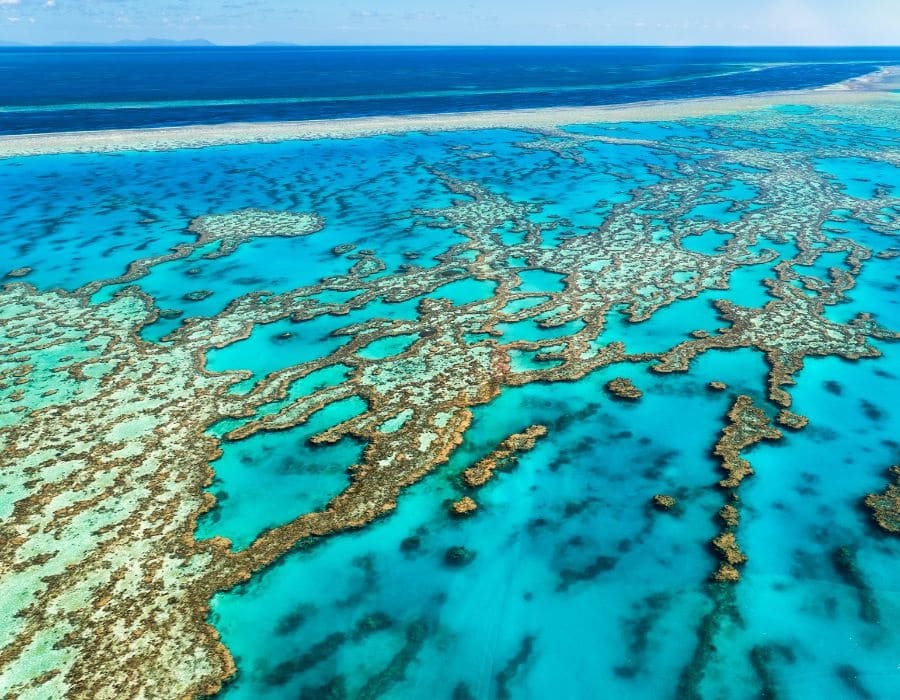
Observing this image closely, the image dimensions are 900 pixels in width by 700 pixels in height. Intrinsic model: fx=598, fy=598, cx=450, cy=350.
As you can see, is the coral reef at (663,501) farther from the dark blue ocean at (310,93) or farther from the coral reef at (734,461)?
the dark blue ocean at (310,93)

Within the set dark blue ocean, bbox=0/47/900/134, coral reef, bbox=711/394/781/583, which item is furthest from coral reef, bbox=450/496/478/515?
dark blue ocean, bbox=0/47/900/134

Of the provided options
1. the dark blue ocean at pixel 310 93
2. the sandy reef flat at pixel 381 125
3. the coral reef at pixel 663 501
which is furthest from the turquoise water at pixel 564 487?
the dark blue ocean at pixel 310 93

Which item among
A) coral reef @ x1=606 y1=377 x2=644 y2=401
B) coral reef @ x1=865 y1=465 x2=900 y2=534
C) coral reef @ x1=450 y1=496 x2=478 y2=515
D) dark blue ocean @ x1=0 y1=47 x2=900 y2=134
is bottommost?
coral reef @ x1=450 y1=496 x2=478 y2=515

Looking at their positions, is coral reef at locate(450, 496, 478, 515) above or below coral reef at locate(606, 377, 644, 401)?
below

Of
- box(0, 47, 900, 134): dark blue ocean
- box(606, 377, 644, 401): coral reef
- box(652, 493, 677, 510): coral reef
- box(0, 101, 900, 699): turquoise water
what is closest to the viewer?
box(0, 101, 900, 699): turquoise water

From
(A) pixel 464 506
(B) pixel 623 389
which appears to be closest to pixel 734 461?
(B) pixel 623 389

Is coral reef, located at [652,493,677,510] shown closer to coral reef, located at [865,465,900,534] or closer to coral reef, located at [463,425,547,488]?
coral reef, located at [463,425,547,488]

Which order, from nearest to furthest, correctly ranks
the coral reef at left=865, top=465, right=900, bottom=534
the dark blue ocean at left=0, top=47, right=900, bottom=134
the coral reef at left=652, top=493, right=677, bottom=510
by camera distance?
the coral reef at left=865, top=465, right=900, bottom=534
the coral reef at left=652, top=493, right=677, bottom=510
the dark blue ocean at left=0, top=47, right=900, bottom=134

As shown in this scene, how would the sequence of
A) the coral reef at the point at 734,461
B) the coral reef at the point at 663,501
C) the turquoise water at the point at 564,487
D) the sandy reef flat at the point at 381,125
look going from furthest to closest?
the sandy reef flat at the point at 381,125, the coral reef at the point at 663,501, the coral reef at the point at 734,461, the turquoise water at the point at 564,487

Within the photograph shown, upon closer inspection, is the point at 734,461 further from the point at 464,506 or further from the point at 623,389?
the point at 464,506
